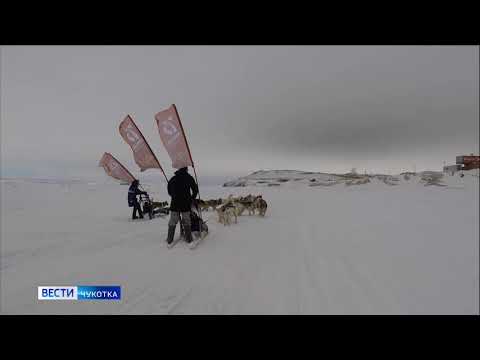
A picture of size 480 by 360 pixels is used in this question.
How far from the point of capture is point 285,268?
12.7ft

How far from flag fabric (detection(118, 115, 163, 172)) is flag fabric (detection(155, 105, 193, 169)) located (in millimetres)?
1654

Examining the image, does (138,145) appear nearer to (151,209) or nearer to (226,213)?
(151,209)

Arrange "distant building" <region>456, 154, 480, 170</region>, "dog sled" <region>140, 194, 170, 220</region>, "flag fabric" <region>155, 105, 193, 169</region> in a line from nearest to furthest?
"distant building" <region>456, 154, 480, 170</region>
"flag fabric" <region>155, 105, 193, 169</region>
"dog sled" <region>140, 194, 170, 220</region>

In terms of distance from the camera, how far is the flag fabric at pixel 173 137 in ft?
19.2

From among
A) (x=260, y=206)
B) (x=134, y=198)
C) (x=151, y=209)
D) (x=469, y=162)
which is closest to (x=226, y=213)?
A: (x=260, y=206)

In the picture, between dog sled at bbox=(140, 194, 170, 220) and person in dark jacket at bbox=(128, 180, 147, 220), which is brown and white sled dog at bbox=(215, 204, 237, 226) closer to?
dog sled at bbox=(140, 194, 170, 220)

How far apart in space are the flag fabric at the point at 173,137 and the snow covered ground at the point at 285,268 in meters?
2.34

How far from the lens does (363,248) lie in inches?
166

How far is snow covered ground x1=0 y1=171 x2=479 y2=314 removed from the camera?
2744 millimetres

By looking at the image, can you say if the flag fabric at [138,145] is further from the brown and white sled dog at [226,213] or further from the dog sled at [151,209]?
the brown and white sled dog at [226,213]

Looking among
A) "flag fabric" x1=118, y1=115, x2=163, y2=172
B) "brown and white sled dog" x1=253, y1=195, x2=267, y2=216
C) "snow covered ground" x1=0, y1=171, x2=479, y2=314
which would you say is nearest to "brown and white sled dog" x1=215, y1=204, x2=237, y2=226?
"snow covered ground" x1=0, y1=171, x2=479, y2=314
